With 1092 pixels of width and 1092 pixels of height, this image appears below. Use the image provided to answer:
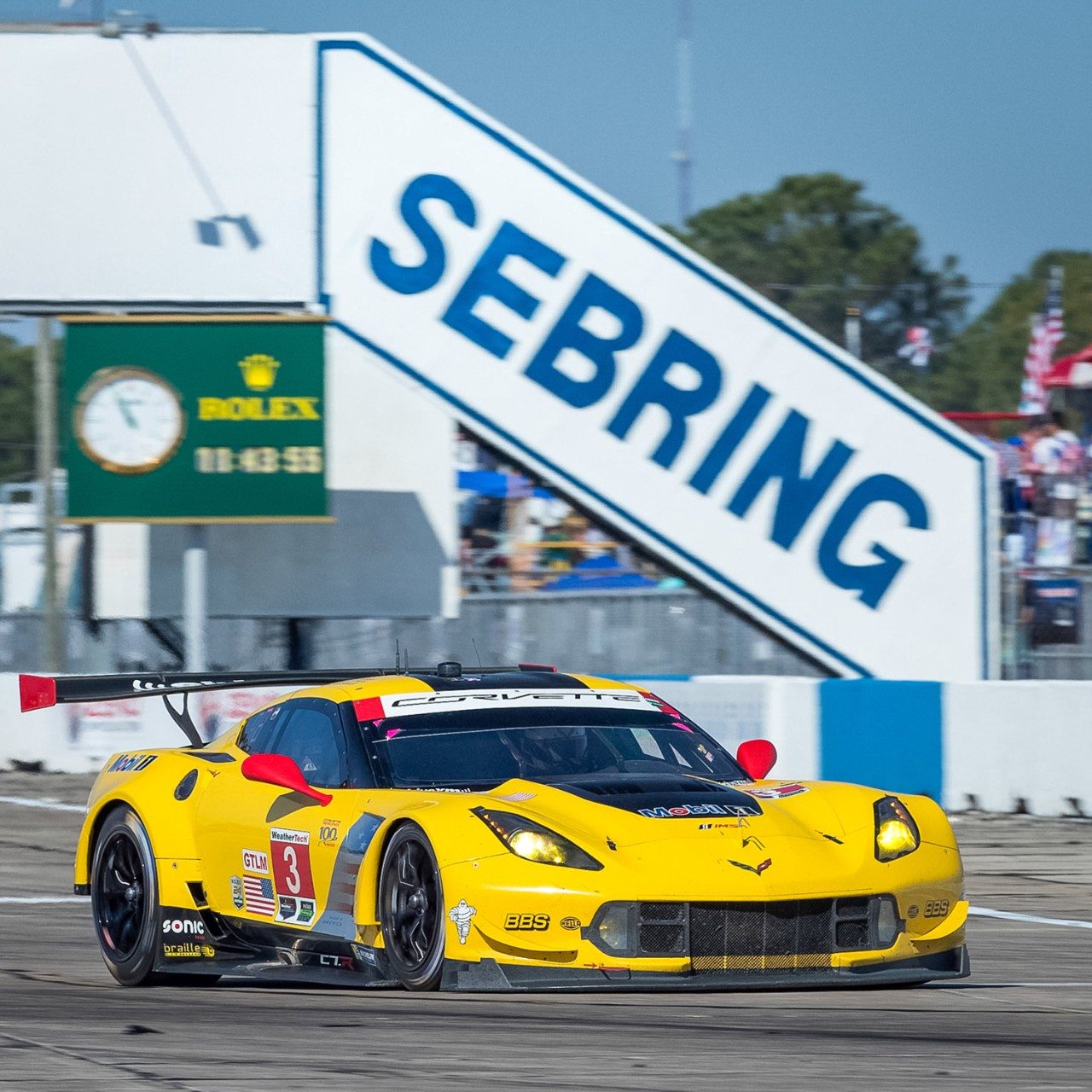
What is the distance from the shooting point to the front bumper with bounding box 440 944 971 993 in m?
6.46

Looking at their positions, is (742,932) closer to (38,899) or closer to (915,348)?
(38,899)

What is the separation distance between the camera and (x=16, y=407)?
3223 inches

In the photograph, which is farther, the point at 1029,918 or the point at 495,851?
the point at 1029,918

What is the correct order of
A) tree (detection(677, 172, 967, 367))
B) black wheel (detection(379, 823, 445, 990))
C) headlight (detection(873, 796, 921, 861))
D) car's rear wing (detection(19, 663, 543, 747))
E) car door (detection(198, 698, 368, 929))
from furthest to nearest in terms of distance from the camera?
1. tree (detection(677, 172, 967, 367))
2. car's rear wing (detection(19, 663, 543, 747))
3. car door (detection(198, 698, 368, 929))
4. headlight (detection(873, 796, 921, 861))
5. black wheel (detection(379, 823, 445, 990))

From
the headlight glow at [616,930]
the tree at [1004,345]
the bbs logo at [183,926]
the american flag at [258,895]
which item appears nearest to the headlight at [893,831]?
the headlight glow at [616,930]

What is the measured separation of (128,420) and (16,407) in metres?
63.9

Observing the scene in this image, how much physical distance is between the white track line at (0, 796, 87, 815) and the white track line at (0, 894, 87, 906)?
14.7ft

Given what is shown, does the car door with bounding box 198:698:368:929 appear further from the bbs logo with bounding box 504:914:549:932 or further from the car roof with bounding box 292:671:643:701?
the bbs logo with bounding box 504:914:549:932

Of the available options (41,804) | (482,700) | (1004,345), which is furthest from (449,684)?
(1004,345)

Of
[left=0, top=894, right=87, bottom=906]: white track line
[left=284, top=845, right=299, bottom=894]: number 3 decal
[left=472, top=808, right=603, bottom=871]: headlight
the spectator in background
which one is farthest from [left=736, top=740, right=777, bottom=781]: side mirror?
the spectator in background

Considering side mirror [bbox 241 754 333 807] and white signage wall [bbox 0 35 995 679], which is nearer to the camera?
side mirror [bbox 241 754 333 807]

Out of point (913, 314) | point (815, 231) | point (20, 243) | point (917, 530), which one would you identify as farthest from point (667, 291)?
point (815, 231)

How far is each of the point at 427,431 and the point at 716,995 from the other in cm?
→ 1492

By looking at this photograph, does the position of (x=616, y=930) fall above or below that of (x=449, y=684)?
below
